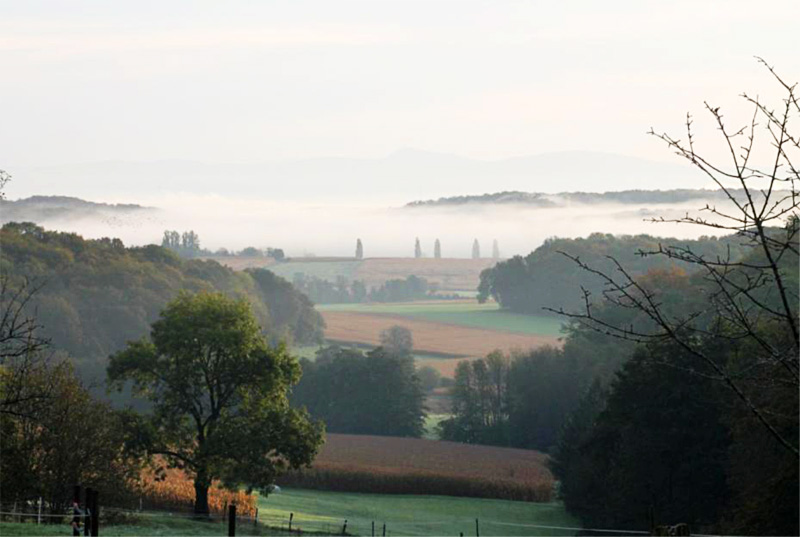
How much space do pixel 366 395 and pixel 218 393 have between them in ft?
168

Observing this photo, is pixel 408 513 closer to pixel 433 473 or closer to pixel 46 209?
pixel 433 473

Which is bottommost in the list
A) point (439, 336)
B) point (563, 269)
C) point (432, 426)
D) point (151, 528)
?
point (432, 426)

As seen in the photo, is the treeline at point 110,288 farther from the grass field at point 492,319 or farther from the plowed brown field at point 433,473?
the plowed brown field at point 433,473

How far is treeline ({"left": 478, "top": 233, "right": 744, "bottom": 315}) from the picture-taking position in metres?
160

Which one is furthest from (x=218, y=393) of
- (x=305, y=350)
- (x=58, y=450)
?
(x=305, y=350)

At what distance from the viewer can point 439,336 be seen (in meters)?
167

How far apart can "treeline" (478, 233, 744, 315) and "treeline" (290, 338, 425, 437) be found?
5447cm

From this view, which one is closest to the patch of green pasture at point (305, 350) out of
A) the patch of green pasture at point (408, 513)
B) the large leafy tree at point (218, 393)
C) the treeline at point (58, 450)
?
the patch of green pasture at point (408, 513)

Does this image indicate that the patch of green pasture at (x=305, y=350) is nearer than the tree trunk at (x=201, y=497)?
No

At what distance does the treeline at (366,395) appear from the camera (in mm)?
99312

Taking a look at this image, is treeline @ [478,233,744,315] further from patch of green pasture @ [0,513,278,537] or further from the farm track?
patch of green pasture @ [0,513,278,537]

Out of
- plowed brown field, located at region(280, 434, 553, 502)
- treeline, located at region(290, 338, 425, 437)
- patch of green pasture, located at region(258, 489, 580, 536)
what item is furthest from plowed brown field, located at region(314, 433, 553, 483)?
treeline, located at region(290, 338, 425, 437)

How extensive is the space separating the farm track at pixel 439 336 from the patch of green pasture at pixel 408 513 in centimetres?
7640

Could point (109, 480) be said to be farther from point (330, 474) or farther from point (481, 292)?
point (481, 292)
